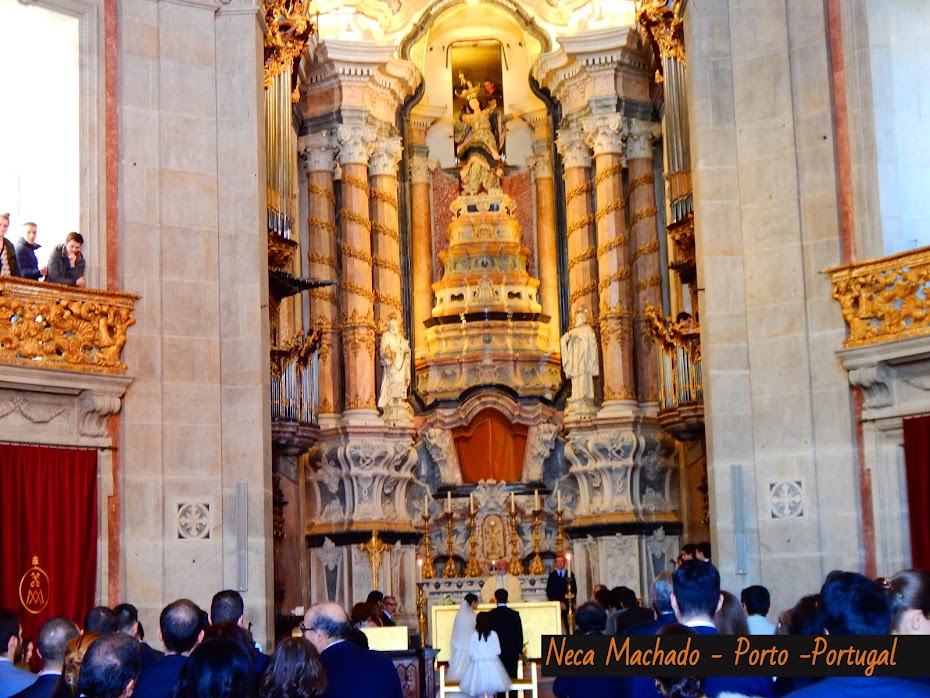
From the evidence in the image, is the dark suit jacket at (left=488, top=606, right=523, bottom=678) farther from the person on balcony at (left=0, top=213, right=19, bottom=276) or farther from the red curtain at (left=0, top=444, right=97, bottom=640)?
the person on balcony at (left=0, top=213, right=19, bottom=276)

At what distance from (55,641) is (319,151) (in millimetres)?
17045

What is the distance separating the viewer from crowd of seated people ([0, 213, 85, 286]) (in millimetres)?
14914

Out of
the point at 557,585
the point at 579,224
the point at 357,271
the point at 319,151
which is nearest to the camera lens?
the point at 557,585

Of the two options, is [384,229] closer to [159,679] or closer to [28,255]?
[28,255]

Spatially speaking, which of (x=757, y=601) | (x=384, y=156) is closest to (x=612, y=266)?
(x=384, y=156)

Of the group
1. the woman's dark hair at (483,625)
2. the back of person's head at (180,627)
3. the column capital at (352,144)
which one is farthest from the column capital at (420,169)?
the back of person's head at (180,627)

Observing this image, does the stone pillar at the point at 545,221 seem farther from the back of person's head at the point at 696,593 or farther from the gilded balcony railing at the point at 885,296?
the back of person's head at the point at 696,593

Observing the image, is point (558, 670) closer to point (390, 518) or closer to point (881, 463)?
point (881, 463)

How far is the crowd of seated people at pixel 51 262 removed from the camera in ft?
48.9

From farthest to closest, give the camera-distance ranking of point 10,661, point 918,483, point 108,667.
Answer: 1. point 918,483
2. point 10,661
3. point 108,667

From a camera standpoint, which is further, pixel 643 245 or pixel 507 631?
pixel 643 245

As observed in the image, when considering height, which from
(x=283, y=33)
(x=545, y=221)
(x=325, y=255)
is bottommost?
(x=325, y=255)

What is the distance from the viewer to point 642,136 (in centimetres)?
2361

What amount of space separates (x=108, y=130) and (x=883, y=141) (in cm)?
765
